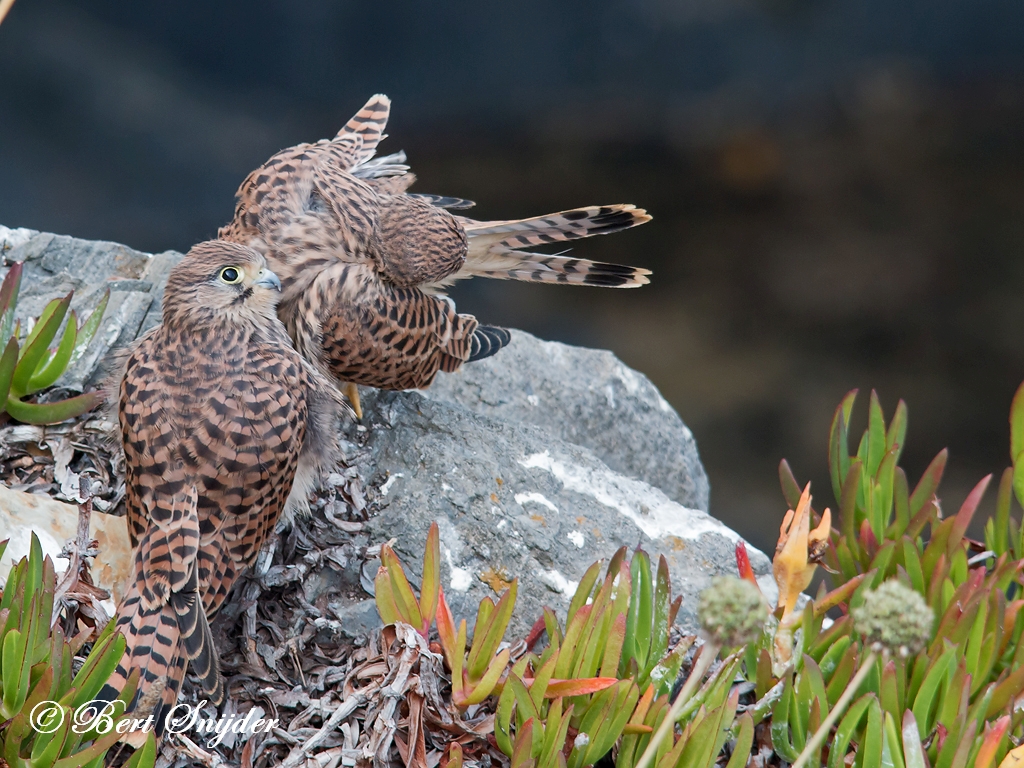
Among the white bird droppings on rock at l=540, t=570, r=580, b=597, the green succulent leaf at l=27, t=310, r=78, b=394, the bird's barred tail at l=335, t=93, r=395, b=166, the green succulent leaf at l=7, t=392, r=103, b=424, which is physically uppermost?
the bird's barred tail at l=335, t=93, r=395, b=166

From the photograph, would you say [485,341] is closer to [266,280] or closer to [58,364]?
[266,280]

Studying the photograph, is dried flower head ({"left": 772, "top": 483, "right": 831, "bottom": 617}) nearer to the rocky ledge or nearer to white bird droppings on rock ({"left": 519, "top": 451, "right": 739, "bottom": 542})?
the rocky ledge

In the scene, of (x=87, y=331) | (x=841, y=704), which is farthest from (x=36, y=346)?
(x=841, y=704)

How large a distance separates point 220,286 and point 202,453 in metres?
0.38

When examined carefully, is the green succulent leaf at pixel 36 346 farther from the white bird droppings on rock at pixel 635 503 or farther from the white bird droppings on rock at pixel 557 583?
the white bird droppings on rock at pixel 557 583

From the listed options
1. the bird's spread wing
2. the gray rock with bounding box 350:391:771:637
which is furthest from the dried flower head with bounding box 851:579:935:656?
the bird's spread wing

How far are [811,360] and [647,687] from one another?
3829mm

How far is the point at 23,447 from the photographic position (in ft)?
7.06

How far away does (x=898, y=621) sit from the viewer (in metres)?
1.13

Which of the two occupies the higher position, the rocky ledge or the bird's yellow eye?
the bird's yellow eye

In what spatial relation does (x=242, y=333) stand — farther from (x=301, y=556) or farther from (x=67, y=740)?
(x=67, y=740)

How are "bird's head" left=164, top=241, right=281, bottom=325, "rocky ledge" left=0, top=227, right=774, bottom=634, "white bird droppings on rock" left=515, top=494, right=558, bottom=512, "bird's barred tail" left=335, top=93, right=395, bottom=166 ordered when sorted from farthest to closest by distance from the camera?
Result: "bird's barred tail" left=335, top=93, right=395, bottom=166 → "white bird droppings on rock" left=515, top=494, right=558, bottom=512 → "rocky ledge" left=0, top=227, right=774, bottom=634 → "bird's head" left=164, top=241, right=281, bottom=325

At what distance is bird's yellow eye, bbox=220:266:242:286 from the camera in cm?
200

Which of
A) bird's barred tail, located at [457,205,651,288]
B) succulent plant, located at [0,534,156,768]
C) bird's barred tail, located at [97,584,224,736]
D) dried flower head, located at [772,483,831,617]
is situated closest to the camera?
succulent plant, located at [0,534,156,768]
